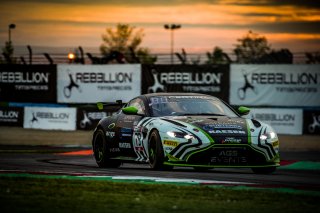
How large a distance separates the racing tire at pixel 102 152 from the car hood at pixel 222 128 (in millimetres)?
1955

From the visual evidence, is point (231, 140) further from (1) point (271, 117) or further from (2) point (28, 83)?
(2) point (28, 83)

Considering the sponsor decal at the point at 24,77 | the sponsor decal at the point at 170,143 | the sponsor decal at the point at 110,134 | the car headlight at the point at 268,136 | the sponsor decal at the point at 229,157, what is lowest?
the sponsor decal at the point at 229,157

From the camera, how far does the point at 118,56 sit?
36.1 metres

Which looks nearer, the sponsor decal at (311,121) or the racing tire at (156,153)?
the racing tire at (156,153)

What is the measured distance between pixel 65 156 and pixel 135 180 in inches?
306

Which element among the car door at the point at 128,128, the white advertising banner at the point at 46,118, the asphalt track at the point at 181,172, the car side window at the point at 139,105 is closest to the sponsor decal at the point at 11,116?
the white advertising banner at the point at 46,118

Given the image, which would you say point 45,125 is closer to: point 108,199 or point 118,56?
point 118,56

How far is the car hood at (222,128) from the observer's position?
1376 centimetres

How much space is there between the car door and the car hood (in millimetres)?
975

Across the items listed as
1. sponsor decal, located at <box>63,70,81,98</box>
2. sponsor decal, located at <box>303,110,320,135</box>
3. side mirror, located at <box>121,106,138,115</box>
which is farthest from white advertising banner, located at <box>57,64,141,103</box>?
side mirror, located at <box>121,106,138,115</box>

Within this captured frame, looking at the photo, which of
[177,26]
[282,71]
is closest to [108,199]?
[282,71]

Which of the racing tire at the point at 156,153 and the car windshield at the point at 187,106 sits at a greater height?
the car windshield at the point at 187,106

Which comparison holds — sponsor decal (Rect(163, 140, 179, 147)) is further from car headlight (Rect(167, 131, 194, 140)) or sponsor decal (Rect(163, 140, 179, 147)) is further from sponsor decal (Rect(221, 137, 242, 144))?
sponsor decal (Rect(221, 137, 242, 144))

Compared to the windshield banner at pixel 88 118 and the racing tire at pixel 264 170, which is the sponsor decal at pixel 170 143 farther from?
the windshield banner at pixel 88 118
